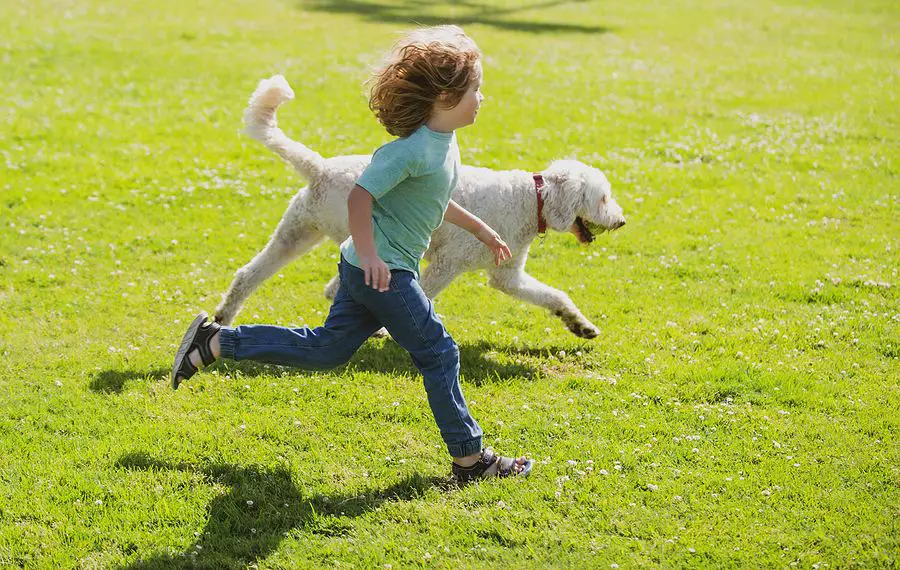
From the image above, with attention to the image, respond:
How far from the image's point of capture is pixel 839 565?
166 inches

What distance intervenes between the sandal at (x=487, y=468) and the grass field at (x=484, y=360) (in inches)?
3.6

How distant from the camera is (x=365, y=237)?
14.2ft

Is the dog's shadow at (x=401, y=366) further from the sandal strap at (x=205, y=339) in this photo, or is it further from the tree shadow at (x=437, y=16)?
the tree shadow at (x=437, y=16)

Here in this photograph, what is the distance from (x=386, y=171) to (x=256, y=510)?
1.77m

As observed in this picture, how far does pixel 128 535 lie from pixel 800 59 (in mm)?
18336

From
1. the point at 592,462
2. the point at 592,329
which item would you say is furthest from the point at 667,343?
the point at 592,462

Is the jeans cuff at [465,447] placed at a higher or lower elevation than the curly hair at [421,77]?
lower

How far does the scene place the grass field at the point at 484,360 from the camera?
4512 mm

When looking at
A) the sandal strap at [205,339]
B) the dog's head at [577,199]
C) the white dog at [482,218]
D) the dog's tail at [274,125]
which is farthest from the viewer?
the dog's head at [577,199]

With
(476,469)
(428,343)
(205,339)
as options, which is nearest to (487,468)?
(476,469)

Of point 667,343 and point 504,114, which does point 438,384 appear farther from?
point 504,114

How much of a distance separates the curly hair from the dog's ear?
2148 millimetres

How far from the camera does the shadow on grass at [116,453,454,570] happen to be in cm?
428

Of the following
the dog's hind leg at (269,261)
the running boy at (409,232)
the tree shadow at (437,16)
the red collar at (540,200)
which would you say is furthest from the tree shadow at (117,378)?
the tree shadow at (437,16)
